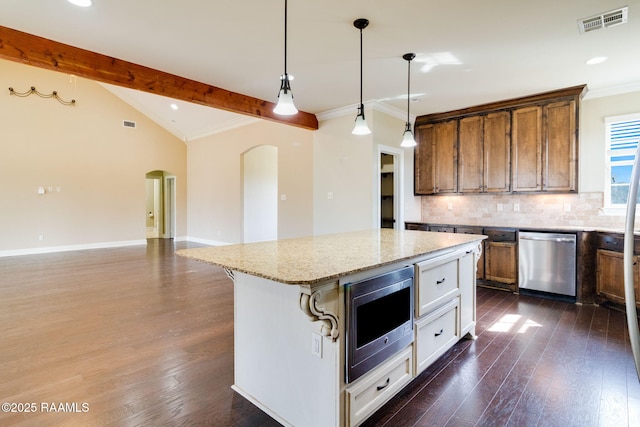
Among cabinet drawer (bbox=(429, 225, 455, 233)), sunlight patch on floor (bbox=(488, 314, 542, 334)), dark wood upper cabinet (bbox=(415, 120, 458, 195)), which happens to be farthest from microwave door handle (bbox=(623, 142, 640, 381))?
dark wood upper cabinet (bbox=(415, 120, 458, 195))

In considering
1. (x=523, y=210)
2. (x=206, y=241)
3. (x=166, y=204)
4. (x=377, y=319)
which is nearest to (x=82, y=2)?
(x=377, y=319)

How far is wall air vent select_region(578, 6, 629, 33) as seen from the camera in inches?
97.2

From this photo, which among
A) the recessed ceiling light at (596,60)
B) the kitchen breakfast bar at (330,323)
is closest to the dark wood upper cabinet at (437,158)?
the recessed ceiling light at (596,60)

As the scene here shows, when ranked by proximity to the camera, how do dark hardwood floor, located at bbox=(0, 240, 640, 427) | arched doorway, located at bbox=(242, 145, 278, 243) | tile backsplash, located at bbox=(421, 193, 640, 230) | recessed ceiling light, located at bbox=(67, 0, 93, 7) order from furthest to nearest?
arched doorway, located at bbox=(242, 145, 278, 243) → tile backsplash, located at bbox=(421, 193, 640, 230) → recessed ceiling light, located at bbox=(67, 0, 93, 7) → dark hardwood floor, located at bbox=(0, 240, 640, 427)

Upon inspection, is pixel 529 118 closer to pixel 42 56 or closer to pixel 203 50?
pixel 203 50

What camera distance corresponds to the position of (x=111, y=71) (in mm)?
3307

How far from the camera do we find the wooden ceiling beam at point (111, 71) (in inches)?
111

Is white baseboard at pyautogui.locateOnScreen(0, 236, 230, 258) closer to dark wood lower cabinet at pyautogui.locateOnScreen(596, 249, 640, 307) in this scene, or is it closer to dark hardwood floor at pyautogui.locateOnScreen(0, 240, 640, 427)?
dark hardwood floor at pyautogui.locateOnScreen(0, 240, 640, 427)

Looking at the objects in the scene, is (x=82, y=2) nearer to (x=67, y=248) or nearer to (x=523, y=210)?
(x=523, y=210)

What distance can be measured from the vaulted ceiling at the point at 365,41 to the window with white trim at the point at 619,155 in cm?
41

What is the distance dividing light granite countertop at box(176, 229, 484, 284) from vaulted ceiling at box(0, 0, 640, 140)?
1838 millimetres

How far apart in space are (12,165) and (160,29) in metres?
6.69

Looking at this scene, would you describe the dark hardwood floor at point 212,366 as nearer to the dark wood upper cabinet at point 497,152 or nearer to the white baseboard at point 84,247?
the dark wood upper cabinet at point 497,152

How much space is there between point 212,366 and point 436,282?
69.6 inches
